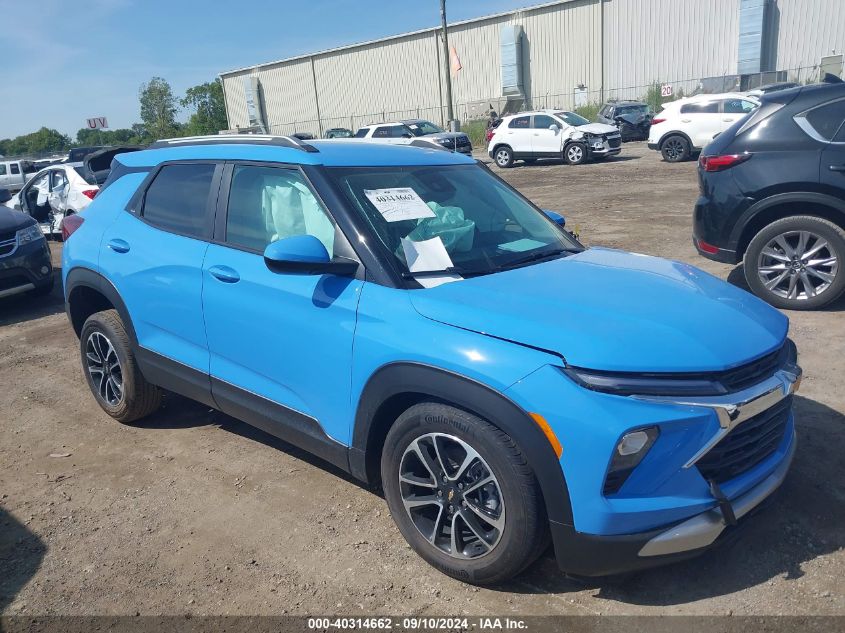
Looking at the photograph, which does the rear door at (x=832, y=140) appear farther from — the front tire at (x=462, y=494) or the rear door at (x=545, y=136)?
the rear door at (x=545, y=136)

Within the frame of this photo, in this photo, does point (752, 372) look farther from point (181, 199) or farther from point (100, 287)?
point (100, 287)

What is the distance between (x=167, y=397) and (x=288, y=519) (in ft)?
7.10

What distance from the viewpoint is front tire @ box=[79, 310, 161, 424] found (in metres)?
4.36

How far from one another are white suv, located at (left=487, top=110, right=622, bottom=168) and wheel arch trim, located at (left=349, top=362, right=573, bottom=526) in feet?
66.5

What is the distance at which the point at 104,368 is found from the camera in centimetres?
463

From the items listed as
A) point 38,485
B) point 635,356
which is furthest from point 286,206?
point 38,485

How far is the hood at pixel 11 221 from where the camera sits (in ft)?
25.9

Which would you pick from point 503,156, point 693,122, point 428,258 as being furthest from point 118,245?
point 503,156

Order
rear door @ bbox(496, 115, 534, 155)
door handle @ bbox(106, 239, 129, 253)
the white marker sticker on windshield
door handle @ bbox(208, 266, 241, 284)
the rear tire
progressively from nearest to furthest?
the white marker sticker on windshield
door handle @ bbox(208, 266, 241, 284)
door handle @ bbox(106, 239, 129, 253)
the rear tire
rear door @ bbox(496, 115, 534, 155)

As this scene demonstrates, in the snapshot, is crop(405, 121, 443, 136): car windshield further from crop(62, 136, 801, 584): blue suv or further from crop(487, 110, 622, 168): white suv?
crop(62, 136, 801, 584): blue suv

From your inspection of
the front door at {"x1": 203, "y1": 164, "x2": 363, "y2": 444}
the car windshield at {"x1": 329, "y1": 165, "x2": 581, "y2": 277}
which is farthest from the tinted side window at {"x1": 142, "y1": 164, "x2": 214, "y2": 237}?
the car windshield at {"x1": 329, "y1": 165, "x2": 581, "y2": 277}

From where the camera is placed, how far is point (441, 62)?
44594 millimetres

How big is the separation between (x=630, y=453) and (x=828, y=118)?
4732 millimetres

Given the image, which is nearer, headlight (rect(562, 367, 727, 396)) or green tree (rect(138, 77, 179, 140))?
headlight (rect(562, 367, 727, 396))
